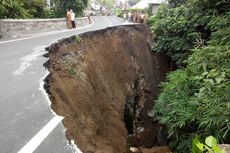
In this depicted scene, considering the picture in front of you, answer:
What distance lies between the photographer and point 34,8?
24.2 m

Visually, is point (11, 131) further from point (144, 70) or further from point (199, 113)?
point (144, 70)

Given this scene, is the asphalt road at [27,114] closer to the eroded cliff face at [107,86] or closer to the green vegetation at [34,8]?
the eroded cliff face at [107,86]

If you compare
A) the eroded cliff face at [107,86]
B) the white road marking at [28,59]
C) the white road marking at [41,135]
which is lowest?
the eroded cliff face at [107,86]

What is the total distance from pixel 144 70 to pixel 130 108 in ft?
12.6

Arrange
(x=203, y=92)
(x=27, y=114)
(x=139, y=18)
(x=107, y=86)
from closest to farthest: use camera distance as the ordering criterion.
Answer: (x=27, y=114), (x=203, y=92), (x=107, y=86), (x=139, y=18)

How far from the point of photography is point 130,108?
15109 millimetres

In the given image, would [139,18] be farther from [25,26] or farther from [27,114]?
[27,114]

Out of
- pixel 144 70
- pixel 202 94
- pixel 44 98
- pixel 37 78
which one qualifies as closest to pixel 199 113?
pixel 202 94

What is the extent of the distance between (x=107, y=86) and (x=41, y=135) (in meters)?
8.32

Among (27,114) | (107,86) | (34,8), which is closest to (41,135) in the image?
(27,114)

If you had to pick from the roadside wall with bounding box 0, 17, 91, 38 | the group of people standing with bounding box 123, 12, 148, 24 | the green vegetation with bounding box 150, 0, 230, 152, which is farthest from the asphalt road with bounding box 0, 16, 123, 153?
the group of people standing with bounding box 123, 12, 148, 24

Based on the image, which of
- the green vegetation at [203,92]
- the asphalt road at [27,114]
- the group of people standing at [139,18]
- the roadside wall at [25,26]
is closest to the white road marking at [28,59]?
the asphalt road at [27,114]

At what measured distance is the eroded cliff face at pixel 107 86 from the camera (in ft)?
26.3

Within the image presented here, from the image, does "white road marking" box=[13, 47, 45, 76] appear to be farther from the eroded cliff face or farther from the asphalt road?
the eroded cliff face
